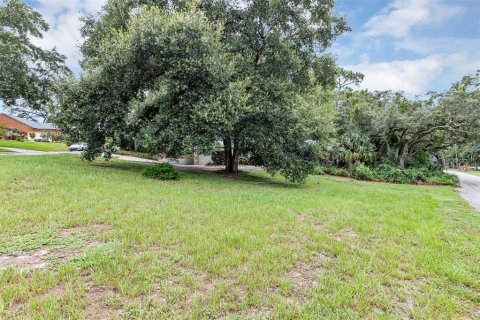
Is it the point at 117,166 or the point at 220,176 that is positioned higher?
the point at 117,166

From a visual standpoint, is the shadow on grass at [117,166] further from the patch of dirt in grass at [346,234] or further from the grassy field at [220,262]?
the patch of dirt in grass at [346,234]

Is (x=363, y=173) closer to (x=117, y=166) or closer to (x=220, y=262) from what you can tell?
(x=117, y=166)

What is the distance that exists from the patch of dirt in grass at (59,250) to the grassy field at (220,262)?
0.5 inches

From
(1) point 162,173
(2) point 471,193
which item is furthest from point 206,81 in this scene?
(2) point 471,193

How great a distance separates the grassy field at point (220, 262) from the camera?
2.28 m

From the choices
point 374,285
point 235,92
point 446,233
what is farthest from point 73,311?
point 235,92

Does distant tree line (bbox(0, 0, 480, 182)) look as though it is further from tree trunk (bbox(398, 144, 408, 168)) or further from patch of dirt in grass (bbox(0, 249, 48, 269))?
tree trunk (bbox(398, 144, 408, 168))

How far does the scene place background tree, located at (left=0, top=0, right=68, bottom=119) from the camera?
15031mm

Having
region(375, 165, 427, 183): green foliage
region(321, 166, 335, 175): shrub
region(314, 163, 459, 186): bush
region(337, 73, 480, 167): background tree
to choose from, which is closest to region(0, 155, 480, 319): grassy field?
region(314, 163, 459, 186): bush

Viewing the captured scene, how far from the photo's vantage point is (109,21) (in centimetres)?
1109

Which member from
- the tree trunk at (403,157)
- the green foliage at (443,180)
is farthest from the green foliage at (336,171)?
the tree trunk at (403,157)

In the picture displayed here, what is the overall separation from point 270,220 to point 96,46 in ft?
38.8

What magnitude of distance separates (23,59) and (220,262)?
20556 mm

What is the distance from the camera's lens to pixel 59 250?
3143 millimetres
